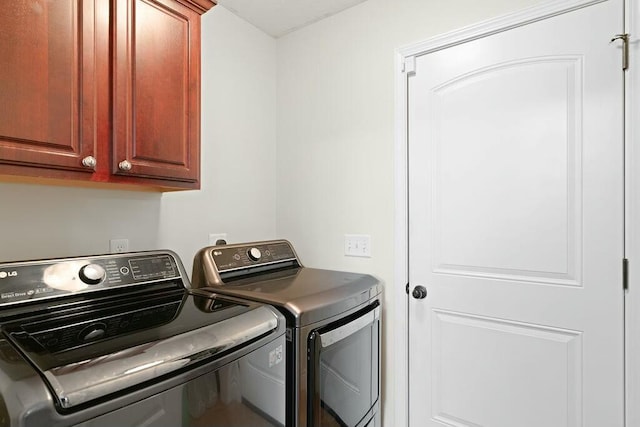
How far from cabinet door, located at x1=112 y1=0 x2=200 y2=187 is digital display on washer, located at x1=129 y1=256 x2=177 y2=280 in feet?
1.07

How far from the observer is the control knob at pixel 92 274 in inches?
48.2

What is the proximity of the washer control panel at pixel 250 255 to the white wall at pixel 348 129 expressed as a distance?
0.26 meters

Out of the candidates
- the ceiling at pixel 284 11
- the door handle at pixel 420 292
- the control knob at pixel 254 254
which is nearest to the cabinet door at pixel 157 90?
the control knob at pixel 254 254

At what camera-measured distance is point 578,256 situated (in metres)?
1.43

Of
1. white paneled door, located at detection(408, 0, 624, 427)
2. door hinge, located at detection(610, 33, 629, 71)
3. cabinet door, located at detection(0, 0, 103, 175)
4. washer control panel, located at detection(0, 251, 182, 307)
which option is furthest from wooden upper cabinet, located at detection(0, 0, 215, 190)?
door hinge, located at detection(610, 33, 629, 71)

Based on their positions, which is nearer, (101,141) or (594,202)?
(101,141)

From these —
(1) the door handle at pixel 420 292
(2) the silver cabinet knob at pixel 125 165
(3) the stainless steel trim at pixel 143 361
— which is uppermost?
(2) the silver cabinet knob at pixel 125 165

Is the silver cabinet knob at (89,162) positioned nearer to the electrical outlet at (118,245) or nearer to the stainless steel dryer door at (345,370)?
the electrical outlet at (118,245)

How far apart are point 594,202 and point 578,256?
0.71 feet

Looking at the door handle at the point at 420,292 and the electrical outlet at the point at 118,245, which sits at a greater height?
the electrical outlet at the point at 118,245

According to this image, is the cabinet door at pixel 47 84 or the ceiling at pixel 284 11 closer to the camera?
the cabinet door at pixel 47 84

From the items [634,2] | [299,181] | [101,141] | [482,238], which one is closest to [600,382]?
[482,238]

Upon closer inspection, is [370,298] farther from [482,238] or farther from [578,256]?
[578,256]

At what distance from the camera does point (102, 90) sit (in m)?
1.24
